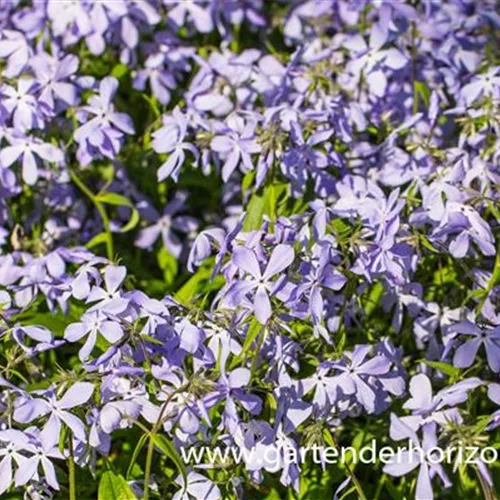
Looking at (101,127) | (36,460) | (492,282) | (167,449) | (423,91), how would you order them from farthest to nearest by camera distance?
(423,91)
(101,127)
(492,282)
(36,460)
(167,449)

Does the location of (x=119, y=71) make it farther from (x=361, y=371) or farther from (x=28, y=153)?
(x=361, y=371)

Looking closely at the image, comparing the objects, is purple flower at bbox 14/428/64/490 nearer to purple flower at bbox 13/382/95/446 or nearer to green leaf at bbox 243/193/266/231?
purple flower at bbox 13/382/95/446

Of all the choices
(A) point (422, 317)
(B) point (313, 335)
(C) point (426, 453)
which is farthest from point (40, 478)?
(A) point (422, 317)

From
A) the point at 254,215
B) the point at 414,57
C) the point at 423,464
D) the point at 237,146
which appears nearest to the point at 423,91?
the point at 414,57

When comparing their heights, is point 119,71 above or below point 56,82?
below

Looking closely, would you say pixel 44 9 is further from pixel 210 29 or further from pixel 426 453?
pixel 426 453

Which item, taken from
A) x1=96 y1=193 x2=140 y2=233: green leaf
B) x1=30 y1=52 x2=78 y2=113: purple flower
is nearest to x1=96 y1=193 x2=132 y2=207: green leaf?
x1=96 y1=193 x2=140 y2=233: green leaf

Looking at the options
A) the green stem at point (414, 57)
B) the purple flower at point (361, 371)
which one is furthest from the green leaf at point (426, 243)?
the green stem at point (414, 57)
